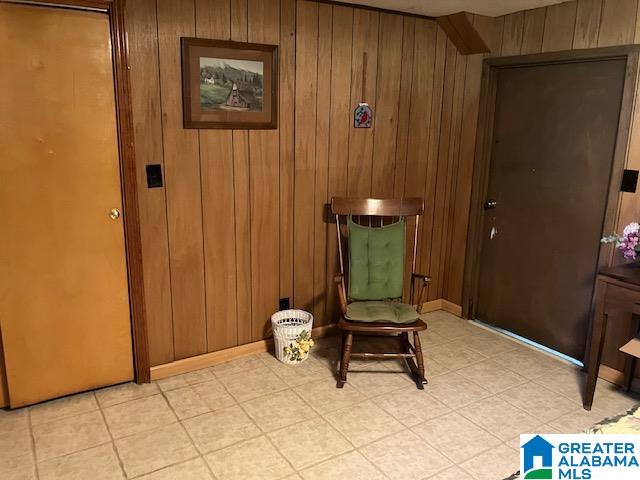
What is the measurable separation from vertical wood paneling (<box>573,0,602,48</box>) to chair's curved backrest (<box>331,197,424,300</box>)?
1.33 meters

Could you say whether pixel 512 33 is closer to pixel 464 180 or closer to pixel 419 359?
pixel 464 180

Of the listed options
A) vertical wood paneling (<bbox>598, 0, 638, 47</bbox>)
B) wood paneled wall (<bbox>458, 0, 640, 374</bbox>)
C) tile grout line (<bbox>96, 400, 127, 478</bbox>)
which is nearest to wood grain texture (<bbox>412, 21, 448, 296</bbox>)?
wood paneled wall (<bbox>458, 0, 640, 374</bbox>)

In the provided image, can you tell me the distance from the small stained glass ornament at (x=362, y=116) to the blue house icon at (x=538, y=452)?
2.18m

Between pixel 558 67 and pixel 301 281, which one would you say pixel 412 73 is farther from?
pixel 301 281

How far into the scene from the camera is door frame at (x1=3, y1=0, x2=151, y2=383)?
257cm

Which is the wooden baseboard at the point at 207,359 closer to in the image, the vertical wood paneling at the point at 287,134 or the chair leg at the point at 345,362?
the vertical wood paneling at the point at 287,134

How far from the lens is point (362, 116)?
353 centimetres

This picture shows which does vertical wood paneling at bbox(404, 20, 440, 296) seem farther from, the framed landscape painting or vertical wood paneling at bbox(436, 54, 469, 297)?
the framed landscape painting

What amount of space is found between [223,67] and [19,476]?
7.32 feet

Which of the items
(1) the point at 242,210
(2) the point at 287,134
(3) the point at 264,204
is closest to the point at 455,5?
(2) the point at 287,134

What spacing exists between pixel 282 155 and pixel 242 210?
1.40 feet

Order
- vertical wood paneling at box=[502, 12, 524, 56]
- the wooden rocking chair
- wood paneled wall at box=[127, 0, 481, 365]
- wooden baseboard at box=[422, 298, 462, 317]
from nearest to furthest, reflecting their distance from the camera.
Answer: wood paneled wall at box=[127, 0, 481, 365] → the wooden rocking chair → vertical wood paneling at box=[502, 12, 524, 56] → wooden baseboard at box=[422, 298, 462, 317]

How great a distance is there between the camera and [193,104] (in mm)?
2895

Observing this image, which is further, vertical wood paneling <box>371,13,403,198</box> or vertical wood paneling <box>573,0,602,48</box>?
vertical wood paneling <box>371,13,403,198</box>
